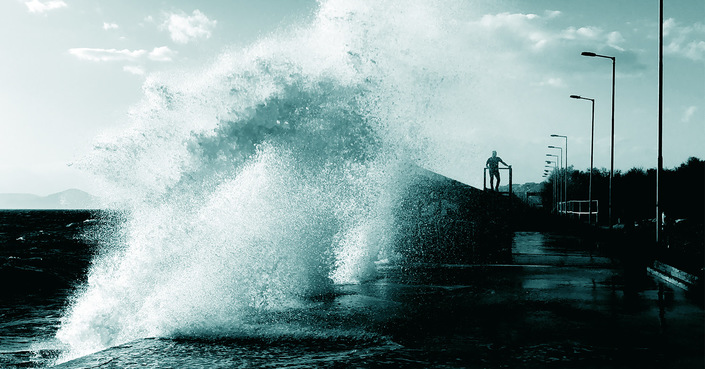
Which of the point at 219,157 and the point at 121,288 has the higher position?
the point at 219,157

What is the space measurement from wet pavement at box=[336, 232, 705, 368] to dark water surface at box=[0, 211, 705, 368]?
0.6 inches

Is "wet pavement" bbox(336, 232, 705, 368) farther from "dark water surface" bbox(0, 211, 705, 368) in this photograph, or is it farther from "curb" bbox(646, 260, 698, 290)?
"curb" bbox(646, 260, 698, 290)

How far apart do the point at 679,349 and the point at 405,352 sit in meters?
2.79

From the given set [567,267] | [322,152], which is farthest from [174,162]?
[567,267]

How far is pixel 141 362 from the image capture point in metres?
6.38

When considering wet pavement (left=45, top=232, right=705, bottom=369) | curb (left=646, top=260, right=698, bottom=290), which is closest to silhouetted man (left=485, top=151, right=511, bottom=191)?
curb (left=646, top=260, right=698, bottom=290)

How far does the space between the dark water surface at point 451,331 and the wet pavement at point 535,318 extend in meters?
0.01

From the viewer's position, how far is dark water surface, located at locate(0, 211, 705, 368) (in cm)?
640

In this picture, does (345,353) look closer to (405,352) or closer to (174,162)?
(405,352)

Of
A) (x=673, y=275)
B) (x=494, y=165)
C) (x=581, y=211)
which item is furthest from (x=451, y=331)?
(x=581, y=211)

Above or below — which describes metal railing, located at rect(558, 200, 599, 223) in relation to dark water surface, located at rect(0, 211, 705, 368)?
above

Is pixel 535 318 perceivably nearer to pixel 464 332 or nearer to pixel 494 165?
pixel 464 332

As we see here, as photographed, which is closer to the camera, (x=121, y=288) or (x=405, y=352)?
(x=405, y=352)

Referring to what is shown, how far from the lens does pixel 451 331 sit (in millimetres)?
7898
